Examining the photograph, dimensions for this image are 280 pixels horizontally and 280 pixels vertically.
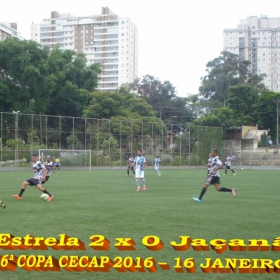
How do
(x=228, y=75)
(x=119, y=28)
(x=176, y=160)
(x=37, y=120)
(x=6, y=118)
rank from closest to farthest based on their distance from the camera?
(x=6, y=118)
(x=37, y=120)
(x=176, y=160)
(x=228, y=75)
(x=119, y=28)

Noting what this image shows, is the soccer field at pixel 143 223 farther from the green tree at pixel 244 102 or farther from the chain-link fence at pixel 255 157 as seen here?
the green tree at pixel 244 102

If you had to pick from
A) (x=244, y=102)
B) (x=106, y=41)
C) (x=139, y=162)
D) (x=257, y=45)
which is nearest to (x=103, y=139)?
(x=139, y=162)

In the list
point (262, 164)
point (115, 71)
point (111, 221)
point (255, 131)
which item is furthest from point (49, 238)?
point (115, 71)

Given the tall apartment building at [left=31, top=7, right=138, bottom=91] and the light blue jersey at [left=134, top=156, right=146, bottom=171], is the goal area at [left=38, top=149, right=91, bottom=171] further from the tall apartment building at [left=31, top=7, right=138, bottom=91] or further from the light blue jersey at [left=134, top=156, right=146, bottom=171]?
the tall apartment building at [left=31, top=7, right=138, bottom=91]

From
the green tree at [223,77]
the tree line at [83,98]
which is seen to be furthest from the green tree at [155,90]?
the green tree at [223,77]

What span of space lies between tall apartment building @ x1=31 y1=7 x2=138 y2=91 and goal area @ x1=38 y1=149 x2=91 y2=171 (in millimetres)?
85643

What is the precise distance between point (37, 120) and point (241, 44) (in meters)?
125

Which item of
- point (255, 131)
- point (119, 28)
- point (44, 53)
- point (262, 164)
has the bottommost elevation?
point (262, 164)

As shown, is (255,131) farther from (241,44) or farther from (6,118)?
(241,44)

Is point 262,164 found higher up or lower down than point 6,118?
lower down

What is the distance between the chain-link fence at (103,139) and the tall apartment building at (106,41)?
72481mm

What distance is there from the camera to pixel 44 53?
70.2 m

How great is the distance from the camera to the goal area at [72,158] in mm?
50594

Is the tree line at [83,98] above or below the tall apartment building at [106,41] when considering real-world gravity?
below
